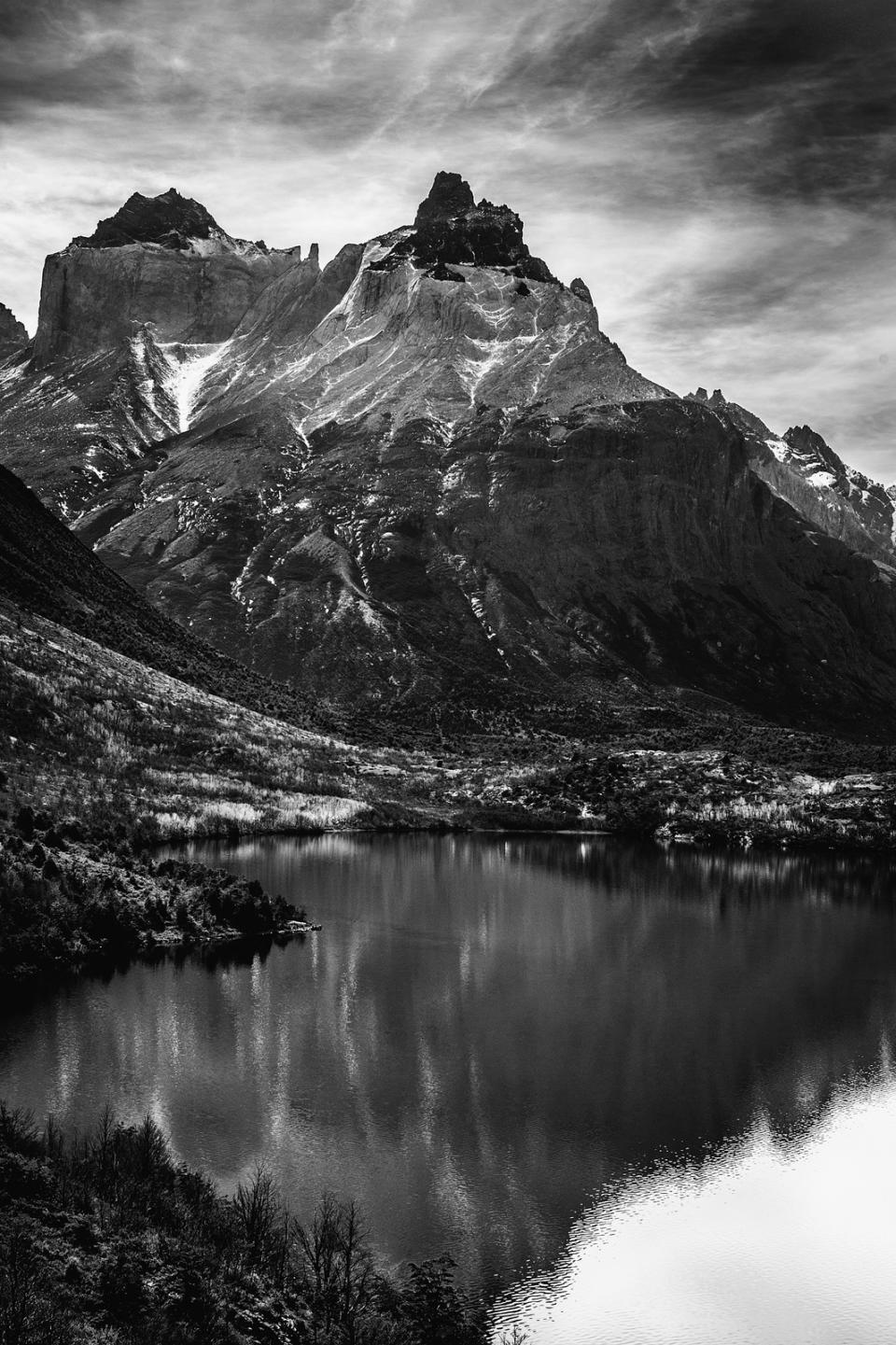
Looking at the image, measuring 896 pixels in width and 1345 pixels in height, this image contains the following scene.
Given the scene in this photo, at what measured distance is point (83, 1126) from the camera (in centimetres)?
3173

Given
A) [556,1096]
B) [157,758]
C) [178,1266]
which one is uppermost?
[157,758]

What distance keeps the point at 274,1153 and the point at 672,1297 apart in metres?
10.4

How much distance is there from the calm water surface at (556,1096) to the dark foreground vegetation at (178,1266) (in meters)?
Result: 1.46

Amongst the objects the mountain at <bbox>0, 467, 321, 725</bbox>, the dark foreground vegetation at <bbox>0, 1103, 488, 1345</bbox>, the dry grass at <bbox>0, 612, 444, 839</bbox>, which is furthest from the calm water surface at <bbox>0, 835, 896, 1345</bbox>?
the mountain at <bbox>0, 467, 321, 725</bbox>

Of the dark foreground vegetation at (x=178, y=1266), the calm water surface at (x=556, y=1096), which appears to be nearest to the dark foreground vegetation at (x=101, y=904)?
the calm water surface at (x=556, y=1096)

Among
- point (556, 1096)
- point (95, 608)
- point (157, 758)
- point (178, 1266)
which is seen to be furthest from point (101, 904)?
point (95, 608)

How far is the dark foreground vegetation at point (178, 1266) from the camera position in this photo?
69.0 ft

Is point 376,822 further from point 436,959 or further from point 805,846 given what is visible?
point 436,959

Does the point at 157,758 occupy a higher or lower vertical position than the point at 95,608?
lower

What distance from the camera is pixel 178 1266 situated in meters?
23.6

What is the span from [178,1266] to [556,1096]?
16.0m

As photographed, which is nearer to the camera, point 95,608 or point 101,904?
point 101,904

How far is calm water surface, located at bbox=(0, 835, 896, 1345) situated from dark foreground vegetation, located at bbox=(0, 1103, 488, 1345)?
146cm

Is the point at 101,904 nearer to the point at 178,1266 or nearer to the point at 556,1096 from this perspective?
the point at 556,1096
